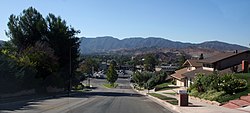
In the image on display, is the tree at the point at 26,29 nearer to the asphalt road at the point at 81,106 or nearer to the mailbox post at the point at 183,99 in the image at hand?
the asphalt road at the point at 81,106

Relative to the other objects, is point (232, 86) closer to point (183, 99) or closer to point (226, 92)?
point (226, 92)

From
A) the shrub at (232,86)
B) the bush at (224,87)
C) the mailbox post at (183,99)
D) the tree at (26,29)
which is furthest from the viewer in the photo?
the tree at (26,29)

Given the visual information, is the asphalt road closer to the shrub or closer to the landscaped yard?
the landscaped yard

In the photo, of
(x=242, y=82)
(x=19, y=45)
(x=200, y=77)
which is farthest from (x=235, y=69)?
(x=19, y=45)

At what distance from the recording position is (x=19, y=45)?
2618 inches

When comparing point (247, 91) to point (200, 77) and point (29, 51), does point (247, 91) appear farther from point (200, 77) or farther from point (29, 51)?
point (29, 51)

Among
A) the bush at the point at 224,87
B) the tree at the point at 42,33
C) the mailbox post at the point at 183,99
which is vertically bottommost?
the mailbox post at the point at 183,99

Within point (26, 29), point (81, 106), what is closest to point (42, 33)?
point (26, 29)

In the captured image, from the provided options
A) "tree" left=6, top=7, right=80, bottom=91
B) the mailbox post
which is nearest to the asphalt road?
the mailbox post

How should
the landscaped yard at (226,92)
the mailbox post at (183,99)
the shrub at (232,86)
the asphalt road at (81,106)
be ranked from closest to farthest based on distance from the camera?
the asphalt road at (81,106) < the mailbox post at (183,99) < the landscaped yard at (226,92) < the shrub at (232,86)

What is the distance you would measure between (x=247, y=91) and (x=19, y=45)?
142 ft

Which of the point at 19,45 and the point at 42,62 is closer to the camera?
the point at 42,62

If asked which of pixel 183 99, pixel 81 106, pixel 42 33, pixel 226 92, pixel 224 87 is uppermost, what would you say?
pixel 42 33

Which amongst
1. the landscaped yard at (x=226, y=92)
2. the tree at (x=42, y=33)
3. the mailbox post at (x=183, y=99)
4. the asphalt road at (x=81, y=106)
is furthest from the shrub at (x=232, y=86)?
the tree at (x=42, y=33)
